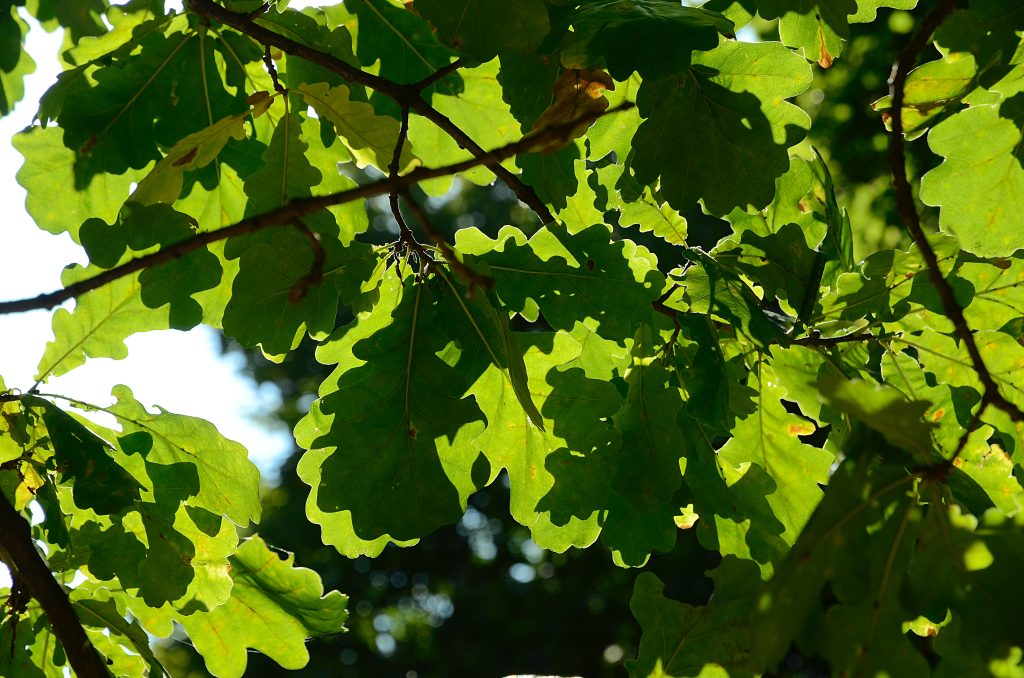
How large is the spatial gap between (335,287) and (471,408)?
1.12ft

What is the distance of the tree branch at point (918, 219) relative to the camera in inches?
42.6

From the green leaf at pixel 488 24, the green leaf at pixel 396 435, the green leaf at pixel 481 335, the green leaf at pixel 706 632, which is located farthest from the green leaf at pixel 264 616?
the green leaf at pixel 488 24

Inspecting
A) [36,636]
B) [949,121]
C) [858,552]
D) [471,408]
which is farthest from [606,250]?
[36,636]

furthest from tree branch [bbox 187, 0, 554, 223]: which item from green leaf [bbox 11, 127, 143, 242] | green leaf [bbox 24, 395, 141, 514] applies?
green leaf [bbox 24, 395, 141, 514]

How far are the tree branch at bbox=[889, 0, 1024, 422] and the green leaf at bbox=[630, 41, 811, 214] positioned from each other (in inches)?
11.1

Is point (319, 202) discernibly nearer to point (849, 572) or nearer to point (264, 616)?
point (849, 572)

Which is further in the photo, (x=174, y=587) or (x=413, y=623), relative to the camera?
(x=413, y=623)

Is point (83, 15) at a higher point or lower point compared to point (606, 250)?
higher

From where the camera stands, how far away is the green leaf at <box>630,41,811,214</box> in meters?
1.65

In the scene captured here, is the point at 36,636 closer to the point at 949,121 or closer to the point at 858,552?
the point at 858,552

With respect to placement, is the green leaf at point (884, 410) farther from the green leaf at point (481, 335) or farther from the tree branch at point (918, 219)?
the green leaf at point (481, 335)

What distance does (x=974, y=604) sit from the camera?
1.08 m

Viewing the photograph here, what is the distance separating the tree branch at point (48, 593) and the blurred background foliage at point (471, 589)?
1056cm

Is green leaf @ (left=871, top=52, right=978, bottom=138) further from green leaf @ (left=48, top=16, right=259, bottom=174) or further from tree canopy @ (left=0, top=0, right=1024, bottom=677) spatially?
green leaf @ (left=48, top=16, right=259, bottom=174)
